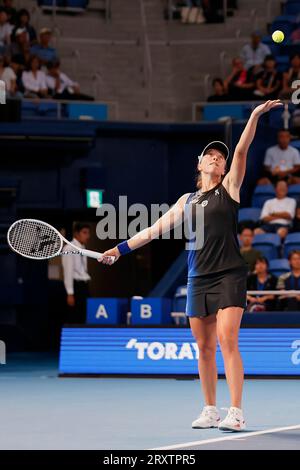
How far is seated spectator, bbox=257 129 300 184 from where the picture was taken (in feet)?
61.5

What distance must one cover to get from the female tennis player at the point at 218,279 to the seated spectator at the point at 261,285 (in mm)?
6225

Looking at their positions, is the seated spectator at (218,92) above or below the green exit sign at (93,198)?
above

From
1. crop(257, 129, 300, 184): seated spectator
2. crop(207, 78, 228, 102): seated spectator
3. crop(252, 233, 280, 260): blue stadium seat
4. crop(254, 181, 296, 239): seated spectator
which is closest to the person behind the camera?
crop(252, 233, 280, 260): blue stadium seat

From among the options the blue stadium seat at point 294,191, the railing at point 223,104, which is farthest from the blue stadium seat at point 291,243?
the railing at point 223,104

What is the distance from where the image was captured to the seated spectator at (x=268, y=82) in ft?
64.7

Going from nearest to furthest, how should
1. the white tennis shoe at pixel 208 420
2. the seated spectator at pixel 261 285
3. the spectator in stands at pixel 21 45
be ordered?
the white tennis shoe at pixel 208 420, the seated spectator at pixel 261 285, the spectator in stands at pixel 21 45

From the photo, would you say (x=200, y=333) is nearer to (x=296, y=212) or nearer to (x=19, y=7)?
(x=296, y=212)

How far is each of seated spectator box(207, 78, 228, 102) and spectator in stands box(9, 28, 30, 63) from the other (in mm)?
3091

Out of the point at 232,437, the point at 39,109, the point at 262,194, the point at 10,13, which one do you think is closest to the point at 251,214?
the point at 262,194

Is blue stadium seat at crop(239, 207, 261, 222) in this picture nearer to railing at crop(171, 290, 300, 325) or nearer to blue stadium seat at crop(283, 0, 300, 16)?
railing at crop(171, 290, 300, 325)

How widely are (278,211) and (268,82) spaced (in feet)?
9.50

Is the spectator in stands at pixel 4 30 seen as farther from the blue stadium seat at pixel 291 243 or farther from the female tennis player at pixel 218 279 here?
the female tennis player at pixel 218 279

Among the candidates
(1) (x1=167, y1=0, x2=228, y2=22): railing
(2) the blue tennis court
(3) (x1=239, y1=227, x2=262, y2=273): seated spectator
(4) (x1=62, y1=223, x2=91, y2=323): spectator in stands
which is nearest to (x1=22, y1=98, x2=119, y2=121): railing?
(4) (x1=62, y1=223, x2=91, y2=323): spectator in stands

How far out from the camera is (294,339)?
13.8m
